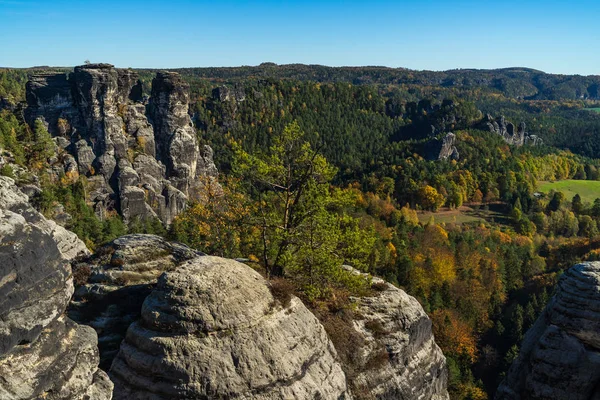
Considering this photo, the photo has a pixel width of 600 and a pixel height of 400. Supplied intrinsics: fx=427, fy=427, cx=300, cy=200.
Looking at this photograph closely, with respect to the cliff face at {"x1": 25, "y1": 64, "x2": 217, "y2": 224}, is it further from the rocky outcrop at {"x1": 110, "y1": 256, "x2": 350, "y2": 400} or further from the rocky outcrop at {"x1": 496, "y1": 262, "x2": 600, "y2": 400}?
the rocky outcrop at {"x1": 110, "y1": 256, "x2": 350, "y2": 400}

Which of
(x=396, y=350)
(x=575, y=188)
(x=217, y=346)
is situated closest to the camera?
(x=217, y=346)

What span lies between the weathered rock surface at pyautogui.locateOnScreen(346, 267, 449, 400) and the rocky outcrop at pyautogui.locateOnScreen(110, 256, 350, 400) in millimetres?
3081

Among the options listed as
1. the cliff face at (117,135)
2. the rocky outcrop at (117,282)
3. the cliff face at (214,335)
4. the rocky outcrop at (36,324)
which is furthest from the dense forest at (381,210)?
the rocky outcrop at (36,324)

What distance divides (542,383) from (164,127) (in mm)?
87557

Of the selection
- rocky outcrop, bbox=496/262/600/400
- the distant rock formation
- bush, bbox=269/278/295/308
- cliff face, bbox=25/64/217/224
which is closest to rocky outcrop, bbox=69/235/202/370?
bush, bbox=269/278/295/308

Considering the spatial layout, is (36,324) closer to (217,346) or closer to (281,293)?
(217,346)

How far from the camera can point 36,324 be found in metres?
10.4

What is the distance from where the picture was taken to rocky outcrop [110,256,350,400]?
13.7 m

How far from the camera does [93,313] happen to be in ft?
55.0

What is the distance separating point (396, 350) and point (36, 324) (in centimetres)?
1481

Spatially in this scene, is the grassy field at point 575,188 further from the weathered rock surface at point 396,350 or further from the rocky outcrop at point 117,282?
the rocky outcrop at point 117,282

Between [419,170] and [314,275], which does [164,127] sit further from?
[314,275]

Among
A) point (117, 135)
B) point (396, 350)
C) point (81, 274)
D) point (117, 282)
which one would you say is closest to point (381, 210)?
point (117, 135)

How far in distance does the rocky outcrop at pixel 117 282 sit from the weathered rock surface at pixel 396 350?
9042 millimetres
